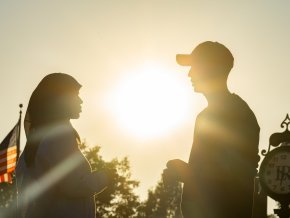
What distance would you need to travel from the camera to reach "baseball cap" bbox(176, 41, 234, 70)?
5730 mm

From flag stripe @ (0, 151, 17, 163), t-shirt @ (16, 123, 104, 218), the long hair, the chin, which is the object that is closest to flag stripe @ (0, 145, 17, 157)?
flag stripe @ (0, 151, 17, 163)

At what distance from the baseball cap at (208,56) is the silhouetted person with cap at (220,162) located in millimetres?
193

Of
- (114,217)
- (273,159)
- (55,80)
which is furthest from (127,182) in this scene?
(55,80)

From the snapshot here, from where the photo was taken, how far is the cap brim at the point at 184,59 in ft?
18.9

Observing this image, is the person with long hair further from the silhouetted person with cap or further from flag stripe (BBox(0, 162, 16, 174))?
flag stripe (BBox(0, 162, 16, 174))

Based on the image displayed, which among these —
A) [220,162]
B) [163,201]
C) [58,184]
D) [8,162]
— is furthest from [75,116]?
[163,201]

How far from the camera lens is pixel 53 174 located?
6.61 m

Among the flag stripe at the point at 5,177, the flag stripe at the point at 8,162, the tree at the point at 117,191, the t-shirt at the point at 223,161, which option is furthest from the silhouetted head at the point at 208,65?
the tree at the point at 117,191

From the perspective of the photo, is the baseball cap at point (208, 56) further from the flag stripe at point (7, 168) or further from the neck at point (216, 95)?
the flag stripe at point (7, 168)

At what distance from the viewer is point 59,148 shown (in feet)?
21.9

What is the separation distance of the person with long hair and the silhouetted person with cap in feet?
4.76

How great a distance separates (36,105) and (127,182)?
5244 cm

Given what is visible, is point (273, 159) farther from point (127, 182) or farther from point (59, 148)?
point (127, 182)

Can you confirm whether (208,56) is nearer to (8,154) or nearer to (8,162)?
(8,162)
